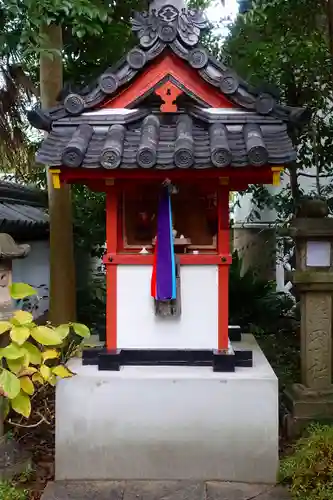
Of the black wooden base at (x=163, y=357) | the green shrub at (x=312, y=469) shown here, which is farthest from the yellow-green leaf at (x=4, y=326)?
A: the green shrub at (x=312, y=469)

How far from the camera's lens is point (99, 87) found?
456cm

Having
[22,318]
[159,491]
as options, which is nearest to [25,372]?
[22,318]

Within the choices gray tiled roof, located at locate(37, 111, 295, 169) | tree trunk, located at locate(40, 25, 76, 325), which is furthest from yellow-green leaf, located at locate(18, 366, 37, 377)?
tree trunk, located at locate(40, 25, 76, 325)

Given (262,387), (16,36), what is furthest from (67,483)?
(16,36)

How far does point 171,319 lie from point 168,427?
0.89 metres

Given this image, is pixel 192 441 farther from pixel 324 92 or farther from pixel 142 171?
pixel 324 92

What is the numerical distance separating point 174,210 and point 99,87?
49.1 inches

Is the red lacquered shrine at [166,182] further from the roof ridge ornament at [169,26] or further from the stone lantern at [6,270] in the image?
the stone lantern at [6,270]

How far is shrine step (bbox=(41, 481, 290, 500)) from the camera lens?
4.03 meters

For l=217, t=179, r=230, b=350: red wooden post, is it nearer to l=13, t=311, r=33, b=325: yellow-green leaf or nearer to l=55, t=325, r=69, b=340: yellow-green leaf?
l=55, t=325, r=69, b=340: yellow-green leaf

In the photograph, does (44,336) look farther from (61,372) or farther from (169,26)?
(169,26)

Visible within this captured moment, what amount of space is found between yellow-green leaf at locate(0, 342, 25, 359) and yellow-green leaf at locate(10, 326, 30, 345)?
0.26 feet

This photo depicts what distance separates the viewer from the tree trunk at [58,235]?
626cm

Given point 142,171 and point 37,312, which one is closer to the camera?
point 142,171
